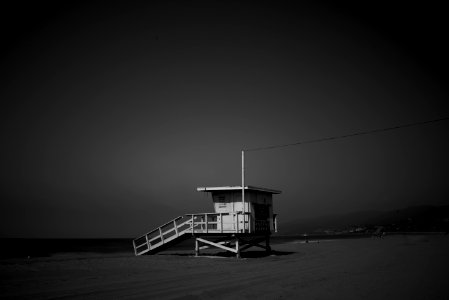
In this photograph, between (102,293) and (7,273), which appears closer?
(102,293)

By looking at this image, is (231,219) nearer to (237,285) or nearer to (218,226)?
(218,226)

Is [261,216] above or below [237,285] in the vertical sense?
above

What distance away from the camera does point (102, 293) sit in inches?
395

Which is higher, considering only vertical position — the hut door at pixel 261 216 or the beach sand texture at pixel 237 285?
the hut door at pixel 261 216

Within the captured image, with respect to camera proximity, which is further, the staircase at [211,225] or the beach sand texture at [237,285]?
the staircase at [211,225]

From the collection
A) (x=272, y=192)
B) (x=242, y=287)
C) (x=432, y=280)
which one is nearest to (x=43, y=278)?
(x=242, y=287)

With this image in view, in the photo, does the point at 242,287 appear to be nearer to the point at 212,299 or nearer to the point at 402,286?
the point at 212,299

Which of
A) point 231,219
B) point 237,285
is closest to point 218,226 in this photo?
point 231,219

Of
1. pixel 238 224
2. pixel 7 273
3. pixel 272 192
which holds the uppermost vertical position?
pixel 272 192

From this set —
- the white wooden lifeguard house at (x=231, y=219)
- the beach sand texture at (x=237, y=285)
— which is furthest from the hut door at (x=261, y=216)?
the beach sand texture at (x=237, y=285)

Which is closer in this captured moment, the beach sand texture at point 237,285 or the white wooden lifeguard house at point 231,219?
the beach sand texture at point 237,285

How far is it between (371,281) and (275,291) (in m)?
→ 3.41

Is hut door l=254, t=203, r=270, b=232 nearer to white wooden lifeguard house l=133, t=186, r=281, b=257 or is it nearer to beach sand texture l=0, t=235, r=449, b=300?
white wooden lifeguard house l=133, t=186, r=281, b=257

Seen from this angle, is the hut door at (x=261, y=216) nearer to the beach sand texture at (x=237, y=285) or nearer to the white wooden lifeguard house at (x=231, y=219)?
the white wooden lifeguard house at (x=231, y=219)
